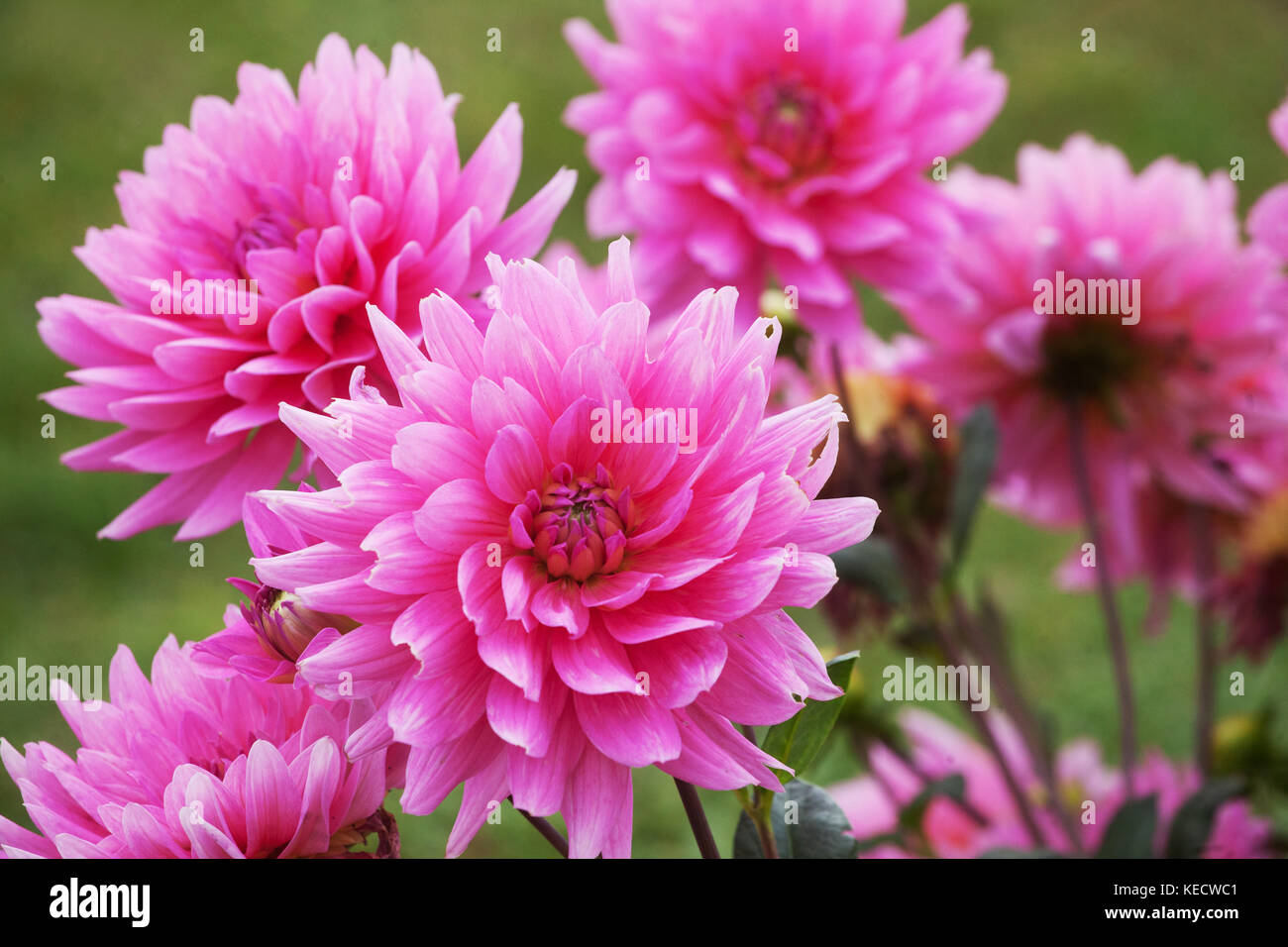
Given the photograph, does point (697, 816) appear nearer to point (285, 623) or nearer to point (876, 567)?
point (285, 623)

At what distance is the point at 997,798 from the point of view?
0.78 metres

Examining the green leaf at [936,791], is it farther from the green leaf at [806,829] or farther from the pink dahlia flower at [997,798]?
the green leaf at [806,829]

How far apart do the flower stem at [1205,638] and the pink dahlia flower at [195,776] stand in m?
0.53

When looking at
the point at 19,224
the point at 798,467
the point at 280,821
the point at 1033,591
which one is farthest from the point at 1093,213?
the point at 19,224

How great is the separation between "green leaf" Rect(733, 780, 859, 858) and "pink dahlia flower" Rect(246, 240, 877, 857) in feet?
0.25

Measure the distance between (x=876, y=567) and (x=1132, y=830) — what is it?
6.5 inches

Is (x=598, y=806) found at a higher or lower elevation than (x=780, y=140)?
lower

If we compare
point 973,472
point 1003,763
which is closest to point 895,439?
point 973,472

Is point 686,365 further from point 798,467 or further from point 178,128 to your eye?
point 178,128

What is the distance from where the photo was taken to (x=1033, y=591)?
150 cm

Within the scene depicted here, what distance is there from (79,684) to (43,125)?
174 centimetres

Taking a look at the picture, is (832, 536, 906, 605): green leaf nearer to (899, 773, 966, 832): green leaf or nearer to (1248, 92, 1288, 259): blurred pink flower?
(899, 773, 966, 832): green leaf

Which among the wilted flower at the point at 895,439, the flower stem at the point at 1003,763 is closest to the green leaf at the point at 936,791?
the flower stem at the point at 1003,763

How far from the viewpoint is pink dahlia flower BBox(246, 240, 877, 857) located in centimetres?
34
